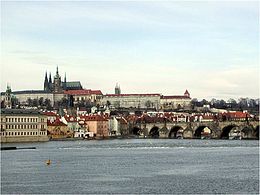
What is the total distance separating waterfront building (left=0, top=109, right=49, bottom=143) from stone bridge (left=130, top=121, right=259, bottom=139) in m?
25.0

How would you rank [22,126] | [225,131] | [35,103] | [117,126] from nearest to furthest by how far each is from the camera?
[22,126] < [225,131] < [117,126] < [35,103]

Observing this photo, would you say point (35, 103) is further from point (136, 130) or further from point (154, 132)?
point (154, 132)

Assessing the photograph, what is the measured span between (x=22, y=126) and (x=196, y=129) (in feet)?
101

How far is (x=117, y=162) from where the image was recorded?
48.5 metres

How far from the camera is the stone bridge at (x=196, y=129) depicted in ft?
343

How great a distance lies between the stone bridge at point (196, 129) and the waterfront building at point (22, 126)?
25.0 meters

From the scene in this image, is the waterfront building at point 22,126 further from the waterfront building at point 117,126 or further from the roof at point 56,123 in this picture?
the waterfront building at point 117,126

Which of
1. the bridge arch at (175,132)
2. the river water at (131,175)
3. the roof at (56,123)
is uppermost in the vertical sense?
the roof at (56,123)

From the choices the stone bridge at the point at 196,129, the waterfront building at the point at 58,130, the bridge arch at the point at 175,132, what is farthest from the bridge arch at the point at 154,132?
the waterfront building at the point at 58,130

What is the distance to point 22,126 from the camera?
90750mm

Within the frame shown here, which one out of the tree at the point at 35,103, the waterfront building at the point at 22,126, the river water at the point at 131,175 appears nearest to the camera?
the river water at the point at 131,175

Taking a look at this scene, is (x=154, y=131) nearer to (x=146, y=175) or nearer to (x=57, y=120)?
(x=57, y=120)

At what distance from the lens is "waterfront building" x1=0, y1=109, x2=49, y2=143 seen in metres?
89.2

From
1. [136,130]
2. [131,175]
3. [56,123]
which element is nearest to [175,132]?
[136,130]
